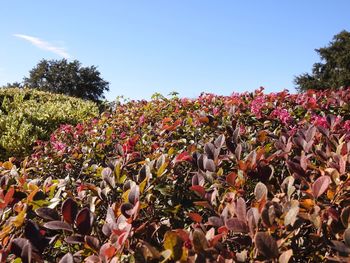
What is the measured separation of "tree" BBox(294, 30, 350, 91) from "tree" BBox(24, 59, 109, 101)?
26.1 m

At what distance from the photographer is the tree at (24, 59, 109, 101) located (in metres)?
54.8

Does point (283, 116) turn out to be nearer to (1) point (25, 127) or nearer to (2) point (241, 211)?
(2) point (241, 211)

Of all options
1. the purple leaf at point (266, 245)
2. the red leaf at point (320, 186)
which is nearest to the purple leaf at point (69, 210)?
the purple leaf at point (266, 245)

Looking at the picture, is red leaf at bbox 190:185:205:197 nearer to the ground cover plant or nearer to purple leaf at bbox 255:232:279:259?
the ground cover plant

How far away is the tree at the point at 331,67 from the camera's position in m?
46.1

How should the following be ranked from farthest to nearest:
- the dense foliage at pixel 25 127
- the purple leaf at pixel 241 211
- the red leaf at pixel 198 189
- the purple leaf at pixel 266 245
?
the dense foliage at pixel 25 127 → the red leaf at pixel 198 189 → the purple leaf at pixel 241 211 → the purple leaf at pixel 266 245

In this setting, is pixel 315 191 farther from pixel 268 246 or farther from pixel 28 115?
pixel 28 115

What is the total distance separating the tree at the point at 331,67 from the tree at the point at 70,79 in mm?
26063

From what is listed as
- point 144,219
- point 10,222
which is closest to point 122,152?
point 144,219

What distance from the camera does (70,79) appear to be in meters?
54.5

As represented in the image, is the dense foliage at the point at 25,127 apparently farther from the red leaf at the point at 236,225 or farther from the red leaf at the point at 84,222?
the red leaf at the point at 236,225

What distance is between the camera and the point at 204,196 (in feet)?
5.80

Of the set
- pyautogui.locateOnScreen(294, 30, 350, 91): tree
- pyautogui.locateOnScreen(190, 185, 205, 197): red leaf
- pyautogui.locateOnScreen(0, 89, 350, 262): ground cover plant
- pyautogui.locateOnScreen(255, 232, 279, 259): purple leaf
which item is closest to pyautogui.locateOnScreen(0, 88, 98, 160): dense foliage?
pyautogui.locateOnScreen(0, 89, 350, 262): ground cover plant

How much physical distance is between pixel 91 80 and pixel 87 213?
55284 millimetres
